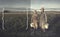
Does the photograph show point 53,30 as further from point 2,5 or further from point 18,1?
point 2,5

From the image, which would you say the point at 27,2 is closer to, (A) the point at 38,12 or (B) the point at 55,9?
(A) the point at 38,12

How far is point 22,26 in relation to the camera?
5.63 feet

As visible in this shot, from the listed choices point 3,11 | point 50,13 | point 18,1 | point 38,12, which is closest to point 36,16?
point 38,12

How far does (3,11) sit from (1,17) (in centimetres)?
8

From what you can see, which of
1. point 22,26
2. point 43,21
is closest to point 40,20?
point 43,21

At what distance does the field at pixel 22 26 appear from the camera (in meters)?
1.71

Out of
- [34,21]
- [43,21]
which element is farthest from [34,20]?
→ [43,21]

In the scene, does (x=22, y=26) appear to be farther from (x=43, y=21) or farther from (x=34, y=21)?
(x=43, y=21)

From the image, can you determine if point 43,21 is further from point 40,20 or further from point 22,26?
point 22,26

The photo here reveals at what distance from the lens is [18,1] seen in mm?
Result: 1722

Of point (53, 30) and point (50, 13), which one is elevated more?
point (50, 13)

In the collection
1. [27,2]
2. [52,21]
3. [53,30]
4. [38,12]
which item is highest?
[27,2]

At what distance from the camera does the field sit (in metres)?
1.71

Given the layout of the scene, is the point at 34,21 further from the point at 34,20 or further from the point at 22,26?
the point at 22,26
